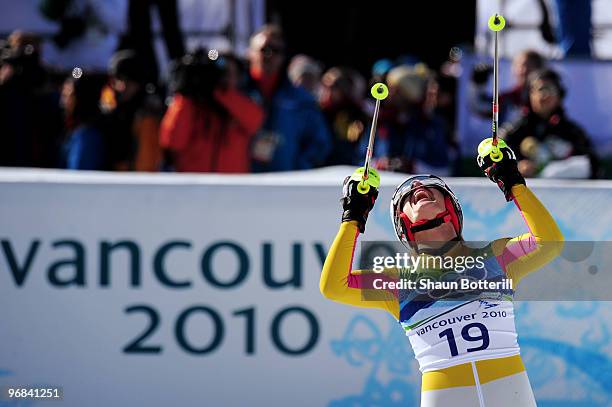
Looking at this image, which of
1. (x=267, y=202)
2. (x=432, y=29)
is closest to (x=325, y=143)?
(x=267, y=202)

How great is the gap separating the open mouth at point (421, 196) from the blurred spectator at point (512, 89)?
3.14 meters

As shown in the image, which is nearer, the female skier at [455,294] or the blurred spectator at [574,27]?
the female skier at [455,294]

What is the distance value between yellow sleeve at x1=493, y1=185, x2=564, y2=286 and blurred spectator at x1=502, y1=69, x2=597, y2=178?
92.3 inches

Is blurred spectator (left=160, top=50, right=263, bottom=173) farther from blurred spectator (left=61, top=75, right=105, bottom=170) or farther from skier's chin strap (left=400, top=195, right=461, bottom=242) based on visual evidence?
skier's chin strap (left=400, top=195, right=461, bottom=242)

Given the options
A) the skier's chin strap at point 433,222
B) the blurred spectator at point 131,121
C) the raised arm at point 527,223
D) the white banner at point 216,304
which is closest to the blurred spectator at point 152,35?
the blurred spectator at point 131,121

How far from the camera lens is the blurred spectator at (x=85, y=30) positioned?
866cm

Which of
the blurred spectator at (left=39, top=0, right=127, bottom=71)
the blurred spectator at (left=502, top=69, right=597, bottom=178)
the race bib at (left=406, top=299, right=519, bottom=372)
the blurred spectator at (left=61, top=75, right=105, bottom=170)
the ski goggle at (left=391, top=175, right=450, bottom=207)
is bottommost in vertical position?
the race bib at (left=406, top=299, right=519, bottom=372)

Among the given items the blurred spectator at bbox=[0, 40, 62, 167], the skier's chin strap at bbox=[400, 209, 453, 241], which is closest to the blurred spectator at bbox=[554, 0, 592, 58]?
the blurred spectator at bbox=[0, 40, 62, 167]

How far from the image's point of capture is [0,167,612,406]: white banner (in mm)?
5488

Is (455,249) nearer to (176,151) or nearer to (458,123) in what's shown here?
(176,151)

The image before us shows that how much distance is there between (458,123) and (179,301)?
9.34 ft

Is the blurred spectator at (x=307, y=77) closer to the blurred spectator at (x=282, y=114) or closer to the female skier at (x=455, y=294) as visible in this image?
the blurred spectator at (x=282, y=114)

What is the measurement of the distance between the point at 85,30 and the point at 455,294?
5.18 meters

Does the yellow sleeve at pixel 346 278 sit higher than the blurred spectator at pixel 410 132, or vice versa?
the blurred spectator at pixel 410 132
